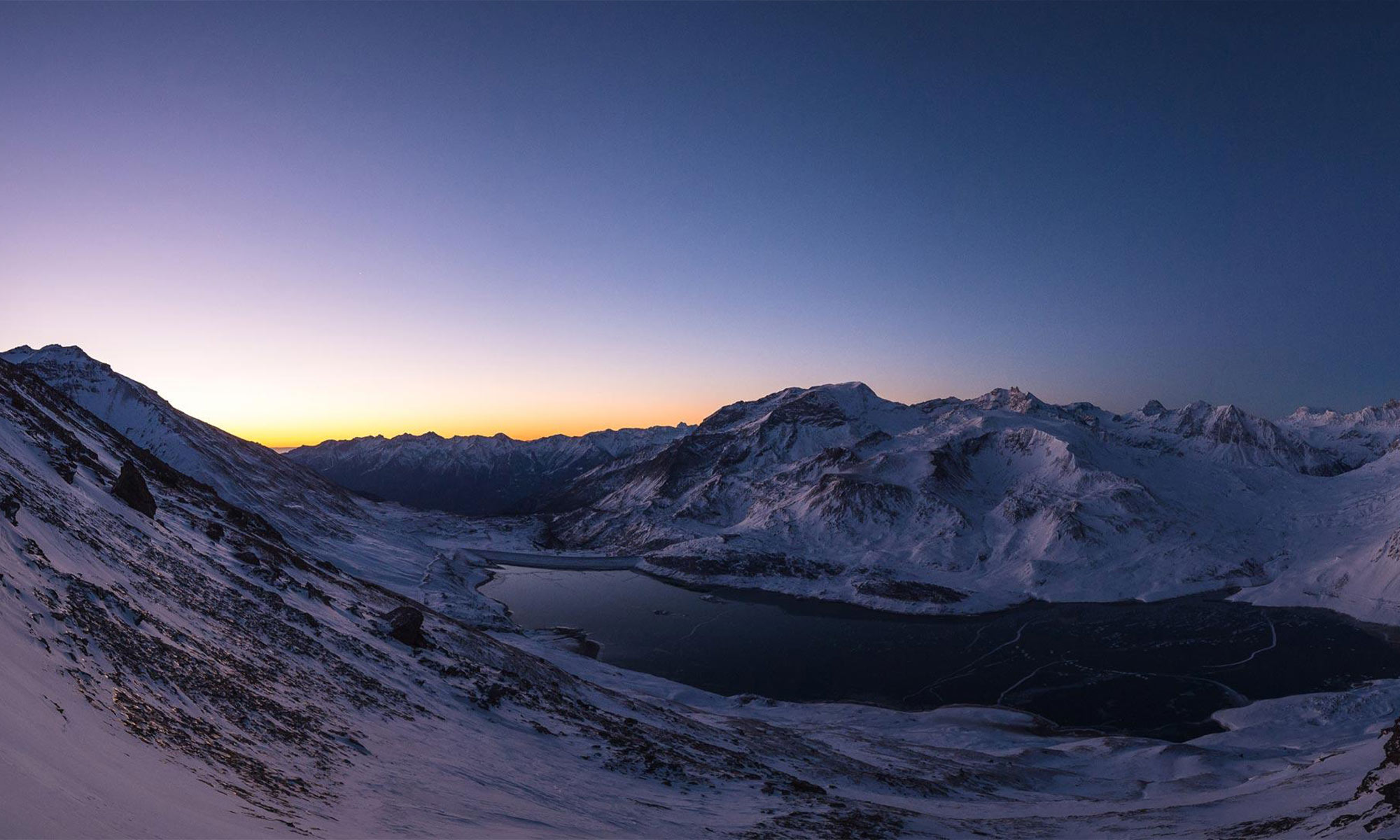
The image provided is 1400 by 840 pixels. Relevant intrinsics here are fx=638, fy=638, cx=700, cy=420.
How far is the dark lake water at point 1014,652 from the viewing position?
62812mm

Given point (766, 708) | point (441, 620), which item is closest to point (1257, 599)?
point (766, 708)

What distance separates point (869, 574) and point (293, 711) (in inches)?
4408

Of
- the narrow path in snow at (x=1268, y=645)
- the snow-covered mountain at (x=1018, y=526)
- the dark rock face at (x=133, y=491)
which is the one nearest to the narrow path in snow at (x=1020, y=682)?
the narrow path in snow at (x=1268, y=645)

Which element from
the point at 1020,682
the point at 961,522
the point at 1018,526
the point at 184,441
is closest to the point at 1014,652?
the point at 1020,682

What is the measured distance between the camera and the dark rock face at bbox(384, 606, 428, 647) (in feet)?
105

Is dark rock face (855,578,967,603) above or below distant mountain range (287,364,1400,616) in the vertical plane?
below

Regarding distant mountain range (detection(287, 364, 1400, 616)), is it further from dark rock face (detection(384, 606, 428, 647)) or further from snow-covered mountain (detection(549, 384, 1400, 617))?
dark rock face (detection(384, 606, 428, 647))

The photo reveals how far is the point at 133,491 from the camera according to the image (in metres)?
30.2

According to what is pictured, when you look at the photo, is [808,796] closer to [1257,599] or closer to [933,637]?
[933,637]

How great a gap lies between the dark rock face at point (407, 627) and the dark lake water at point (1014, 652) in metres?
41.3

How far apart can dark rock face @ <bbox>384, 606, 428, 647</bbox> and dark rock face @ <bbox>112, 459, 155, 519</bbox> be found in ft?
39.8

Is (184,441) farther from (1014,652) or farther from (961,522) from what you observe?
(961,522)

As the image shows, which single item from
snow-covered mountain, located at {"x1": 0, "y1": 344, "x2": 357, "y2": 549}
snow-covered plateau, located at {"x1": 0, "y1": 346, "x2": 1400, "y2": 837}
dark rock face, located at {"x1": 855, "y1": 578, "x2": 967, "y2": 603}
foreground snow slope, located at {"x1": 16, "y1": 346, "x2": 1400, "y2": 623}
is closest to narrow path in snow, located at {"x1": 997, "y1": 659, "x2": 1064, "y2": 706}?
snow-covered plateau, located at {"x1": 0, "y1": 346, "x2": 1400, "y2": 837}

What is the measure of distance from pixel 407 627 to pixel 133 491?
555 inches
